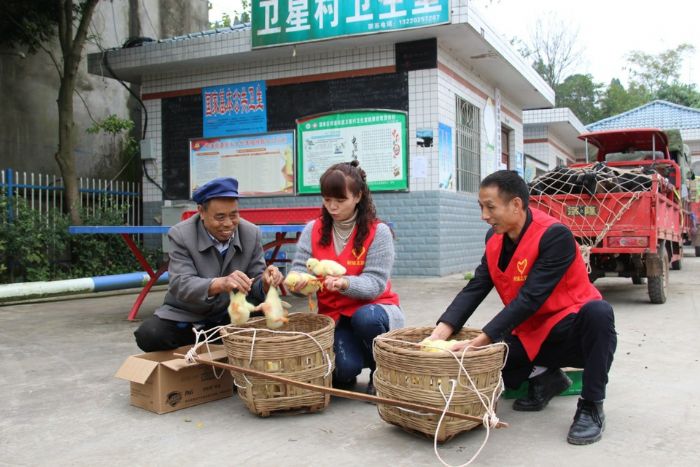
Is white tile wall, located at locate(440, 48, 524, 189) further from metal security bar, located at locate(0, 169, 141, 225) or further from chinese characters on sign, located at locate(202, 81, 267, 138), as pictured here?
metal security bar, located at locate(0, 169, 141, 225)

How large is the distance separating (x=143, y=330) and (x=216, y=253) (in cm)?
60

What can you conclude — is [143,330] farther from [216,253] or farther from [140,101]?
[140,101]

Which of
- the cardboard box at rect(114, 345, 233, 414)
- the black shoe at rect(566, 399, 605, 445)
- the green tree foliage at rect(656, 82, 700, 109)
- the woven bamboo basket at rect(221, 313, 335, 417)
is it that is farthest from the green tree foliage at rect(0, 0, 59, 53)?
the green tree foliage at rect(656, 82, 700, 109)

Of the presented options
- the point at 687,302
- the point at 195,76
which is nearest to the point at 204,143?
the point at 195,76

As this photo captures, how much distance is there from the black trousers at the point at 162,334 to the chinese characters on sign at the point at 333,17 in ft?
23.6

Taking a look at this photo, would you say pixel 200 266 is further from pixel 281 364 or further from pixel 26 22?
pixel 26 22

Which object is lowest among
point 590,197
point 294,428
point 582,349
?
point 294,428

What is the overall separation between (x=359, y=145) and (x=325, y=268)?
24.2ft

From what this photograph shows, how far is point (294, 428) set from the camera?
9.95 feet

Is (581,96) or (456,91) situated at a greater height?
(581,96)

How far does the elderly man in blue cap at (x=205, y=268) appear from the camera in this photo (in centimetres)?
339

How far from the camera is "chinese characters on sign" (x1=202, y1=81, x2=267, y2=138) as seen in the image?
11375 mm

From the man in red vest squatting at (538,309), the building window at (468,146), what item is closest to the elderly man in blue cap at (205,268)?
the man in red vest squatting at (538,309)

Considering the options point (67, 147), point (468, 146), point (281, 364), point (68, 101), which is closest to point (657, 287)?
point (468, 146)
